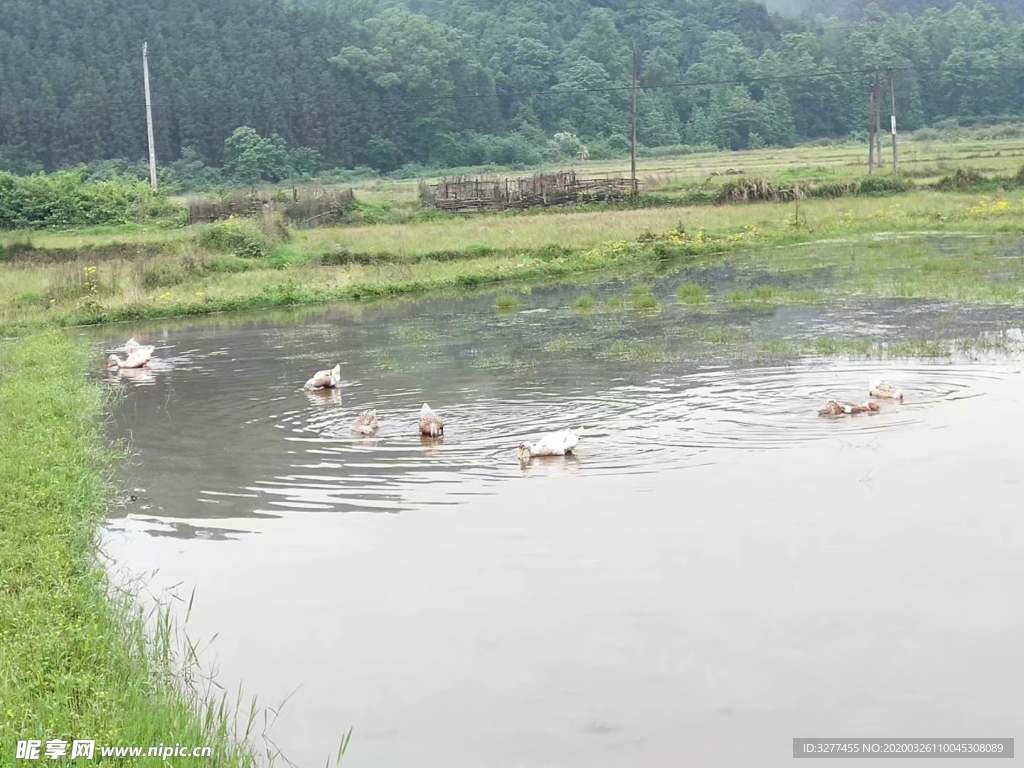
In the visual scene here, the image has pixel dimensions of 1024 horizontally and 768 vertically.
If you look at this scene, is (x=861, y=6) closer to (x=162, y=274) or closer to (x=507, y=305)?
(x=162, y=274)

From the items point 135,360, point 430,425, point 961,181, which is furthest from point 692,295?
point 961,181

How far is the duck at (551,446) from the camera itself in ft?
30.3

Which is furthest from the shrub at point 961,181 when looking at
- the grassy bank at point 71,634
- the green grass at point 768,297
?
the grassy bank at point 71,634

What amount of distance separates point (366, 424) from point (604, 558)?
4.08 metres

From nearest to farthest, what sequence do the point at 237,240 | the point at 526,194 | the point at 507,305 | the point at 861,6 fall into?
the point at 507,305 → the point at 237,240 → the point at 526,194 → the point at 861,6

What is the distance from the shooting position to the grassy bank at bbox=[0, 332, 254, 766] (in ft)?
15.3

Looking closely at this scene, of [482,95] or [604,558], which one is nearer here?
[604,558]

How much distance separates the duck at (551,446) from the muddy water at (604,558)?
200 millimetres

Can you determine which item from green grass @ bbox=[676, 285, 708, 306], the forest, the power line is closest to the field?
green grass @ bbox=[676, 285, 708, 306]

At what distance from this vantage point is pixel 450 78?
8425 centimetres

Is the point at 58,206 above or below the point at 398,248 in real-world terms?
above

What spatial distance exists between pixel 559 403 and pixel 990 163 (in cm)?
4223

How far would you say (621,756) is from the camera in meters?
4.76

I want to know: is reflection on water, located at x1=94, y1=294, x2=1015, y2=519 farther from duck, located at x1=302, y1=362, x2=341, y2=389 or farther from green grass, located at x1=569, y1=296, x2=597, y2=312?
green grass, located at x1=569, y1=296, x2=597, y2=312
